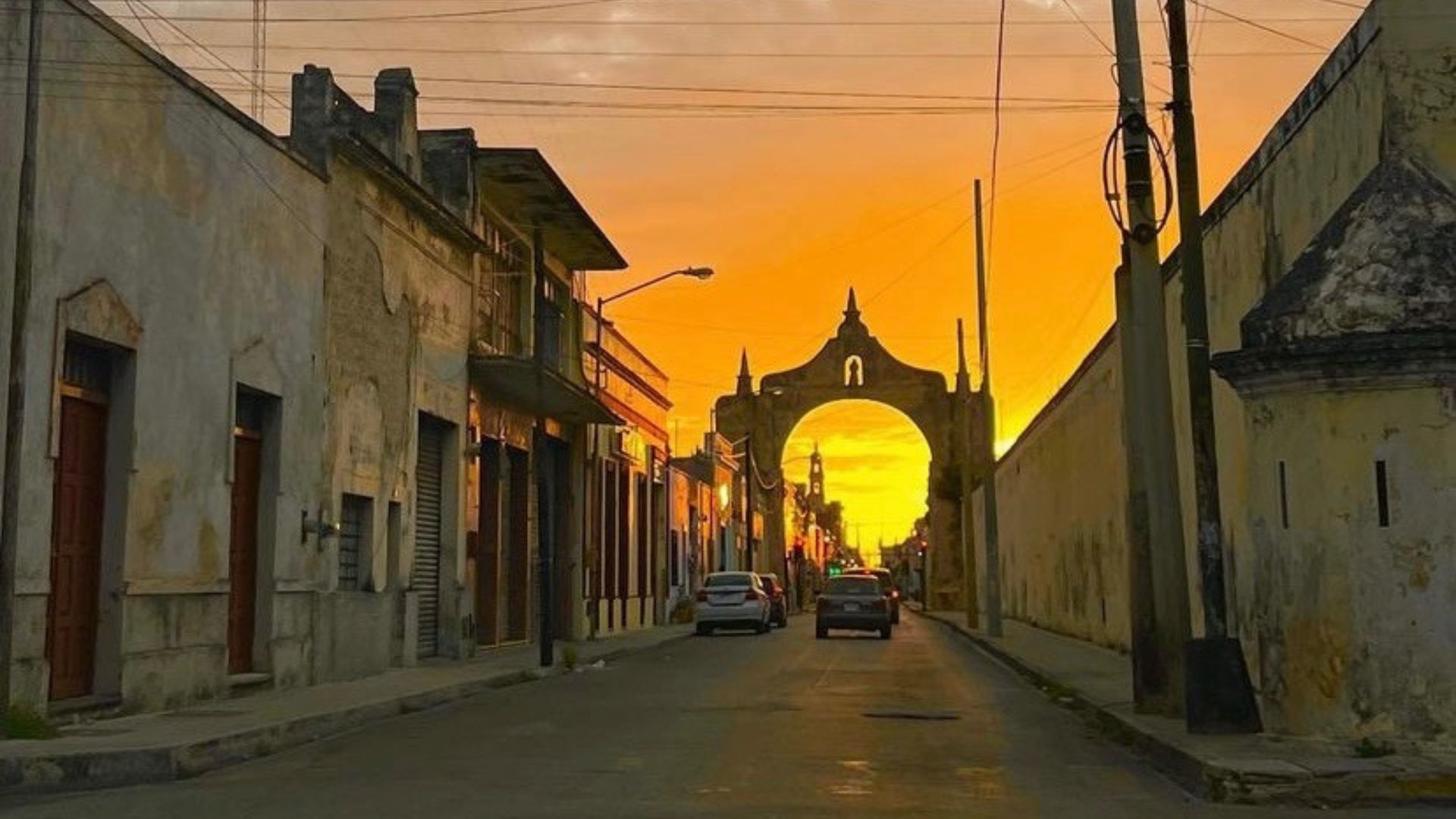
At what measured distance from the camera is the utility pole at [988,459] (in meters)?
35.8

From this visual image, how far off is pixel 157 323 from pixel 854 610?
25571mm

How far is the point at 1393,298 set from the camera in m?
10.8

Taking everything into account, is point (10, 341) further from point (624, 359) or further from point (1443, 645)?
point (624, 359)

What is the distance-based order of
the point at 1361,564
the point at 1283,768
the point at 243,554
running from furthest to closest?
the point at 243,554
the point at 1361,564
the point at 1283,768

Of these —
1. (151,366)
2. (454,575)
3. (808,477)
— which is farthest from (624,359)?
(808,477)

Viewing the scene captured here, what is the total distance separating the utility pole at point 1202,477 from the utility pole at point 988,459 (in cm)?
2249

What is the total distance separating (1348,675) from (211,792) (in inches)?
323

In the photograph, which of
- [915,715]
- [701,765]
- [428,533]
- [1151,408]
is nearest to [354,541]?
[428,533]

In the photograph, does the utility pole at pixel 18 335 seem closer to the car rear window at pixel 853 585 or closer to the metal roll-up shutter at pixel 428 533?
the metal roll-up shutter at pixel 428 533

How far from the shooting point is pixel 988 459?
37812mm

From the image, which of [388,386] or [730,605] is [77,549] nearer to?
[388,386]

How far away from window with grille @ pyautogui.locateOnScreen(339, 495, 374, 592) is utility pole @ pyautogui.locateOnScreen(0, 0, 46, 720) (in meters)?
8.26

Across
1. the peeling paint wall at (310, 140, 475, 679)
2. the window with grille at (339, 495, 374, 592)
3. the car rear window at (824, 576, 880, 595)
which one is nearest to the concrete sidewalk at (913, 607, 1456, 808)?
the peeling paint wall at (310, 140, 475, 679)

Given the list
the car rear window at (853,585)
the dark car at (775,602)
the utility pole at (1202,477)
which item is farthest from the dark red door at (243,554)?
the dark car at (775,602)
